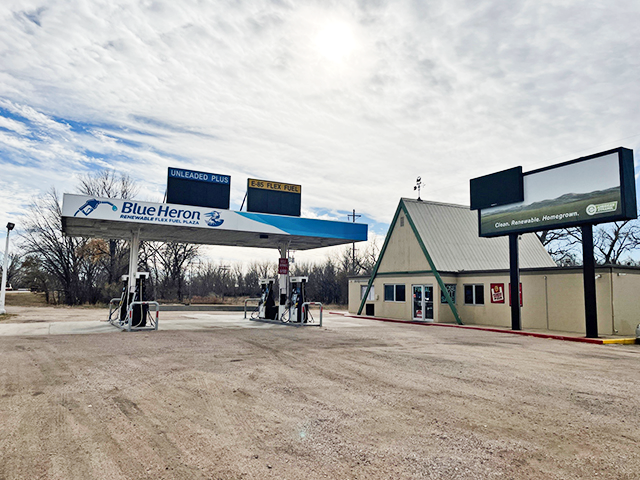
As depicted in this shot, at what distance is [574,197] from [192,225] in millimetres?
14741

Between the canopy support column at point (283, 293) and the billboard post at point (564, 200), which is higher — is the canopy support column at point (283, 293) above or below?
below

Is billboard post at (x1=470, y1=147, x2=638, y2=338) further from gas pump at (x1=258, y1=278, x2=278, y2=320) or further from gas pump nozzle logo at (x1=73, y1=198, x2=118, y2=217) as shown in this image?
gas pump nozzle logo at (x1=73, y1=198, x2=118, y2=217)

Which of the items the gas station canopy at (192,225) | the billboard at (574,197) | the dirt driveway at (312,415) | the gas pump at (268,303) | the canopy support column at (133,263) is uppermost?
the billboard at (574,197)

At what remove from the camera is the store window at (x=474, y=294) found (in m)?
23.5

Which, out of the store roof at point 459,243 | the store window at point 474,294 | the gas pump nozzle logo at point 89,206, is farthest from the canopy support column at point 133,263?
the store window at point 474,294

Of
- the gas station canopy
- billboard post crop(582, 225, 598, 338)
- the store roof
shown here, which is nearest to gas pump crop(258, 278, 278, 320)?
the gas station canopy

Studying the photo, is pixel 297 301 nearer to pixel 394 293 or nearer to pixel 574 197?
pixel 394 293

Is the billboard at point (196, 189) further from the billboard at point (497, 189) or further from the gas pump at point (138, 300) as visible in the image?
the billboard at point (497, 189)

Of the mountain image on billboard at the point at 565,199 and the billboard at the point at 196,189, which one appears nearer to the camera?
the mountain image on billboard at the point at 565,199

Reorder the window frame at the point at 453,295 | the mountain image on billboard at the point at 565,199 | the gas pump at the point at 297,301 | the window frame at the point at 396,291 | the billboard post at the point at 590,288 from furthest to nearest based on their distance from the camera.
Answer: the window frame at the point at 396,291, the window frame at the point at 453,295, the gas pump at the point at 297,301, the billboard post at the point at 590,288, the mountain image on billboard at the point at 565,199

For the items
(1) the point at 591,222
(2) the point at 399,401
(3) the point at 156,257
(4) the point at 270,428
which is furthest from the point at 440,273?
(3) the point at 156,257

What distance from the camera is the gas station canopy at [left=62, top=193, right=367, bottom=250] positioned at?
56.9 ft

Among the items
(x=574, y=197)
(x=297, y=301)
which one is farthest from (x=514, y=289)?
(x=297, y=301)

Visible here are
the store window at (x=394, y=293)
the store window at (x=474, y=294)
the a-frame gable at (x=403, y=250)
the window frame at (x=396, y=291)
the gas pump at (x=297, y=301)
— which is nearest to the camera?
the gas pump at (x=297, y=301)
